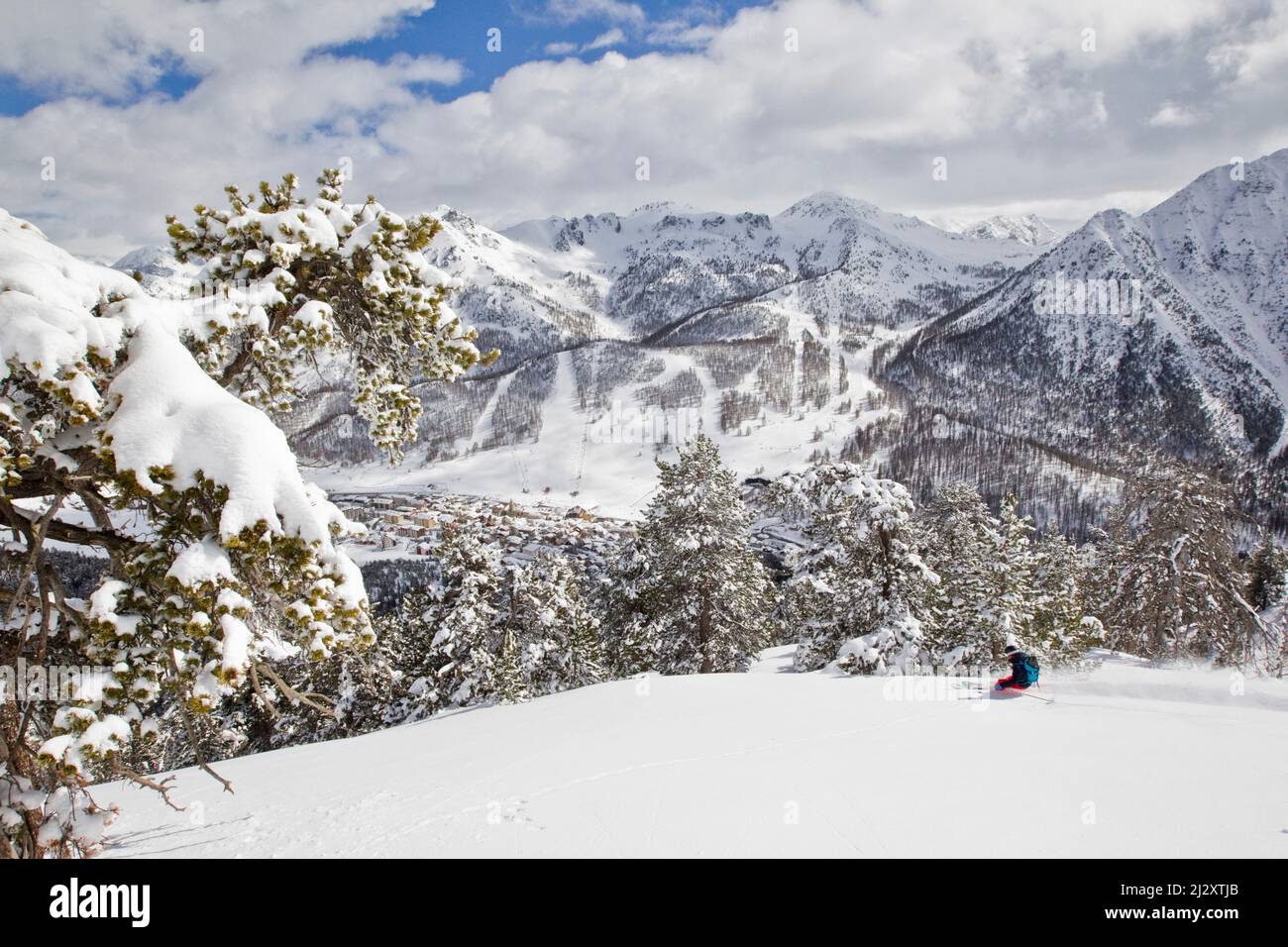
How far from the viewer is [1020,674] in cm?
1150

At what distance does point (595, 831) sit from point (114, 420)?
4.84m

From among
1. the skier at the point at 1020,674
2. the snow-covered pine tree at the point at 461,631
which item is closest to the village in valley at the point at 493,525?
the snow-covered pine tree at the point at 461,631

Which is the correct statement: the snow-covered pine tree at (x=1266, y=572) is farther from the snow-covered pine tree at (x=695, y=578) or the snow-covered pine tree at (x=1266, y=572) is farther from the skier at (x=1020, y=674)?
the skier at (x=1020, y=674)

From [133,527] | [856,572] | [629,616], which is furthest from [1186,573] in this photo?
[133,527]

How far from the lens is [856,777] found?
6.95 metres

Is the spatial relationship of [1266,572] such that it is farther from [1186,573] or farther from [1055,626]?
[1186,573]

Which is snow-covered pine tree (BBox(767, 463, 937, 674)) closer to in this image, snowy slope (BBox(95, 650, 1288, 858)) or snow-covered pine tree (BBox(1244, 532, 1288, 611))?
snowy slope (BBox(95, 650, 1288, 858))

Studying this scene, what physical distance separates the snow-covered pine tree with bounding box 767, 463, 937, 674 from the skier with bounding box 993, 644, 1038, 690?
6.81 m

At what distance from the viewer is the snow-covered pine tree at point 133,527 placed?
15.0 feet

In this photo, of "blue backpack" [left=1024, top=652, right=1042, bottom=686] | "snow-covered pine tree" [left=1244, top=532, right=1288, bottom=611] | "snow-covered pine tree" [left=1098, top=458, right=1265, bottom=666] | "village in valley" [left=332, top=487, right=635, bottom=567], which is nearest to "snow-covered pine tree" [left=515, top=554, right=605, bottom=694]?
"blue backpack" [left=1024, top=652, right=1042, bottom=686]

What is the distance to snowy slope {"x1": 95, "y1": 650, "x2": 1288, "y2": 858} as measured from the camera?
216 inches

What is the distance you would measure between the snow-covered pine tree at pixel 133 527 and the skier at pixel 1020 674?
1056 centimetres
